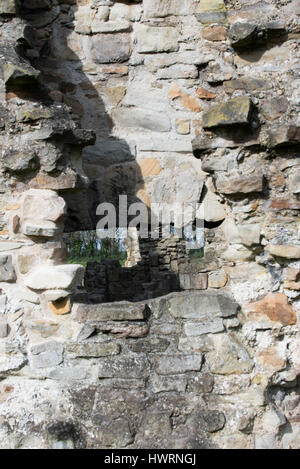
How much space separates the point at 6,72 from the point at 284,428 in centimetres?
260

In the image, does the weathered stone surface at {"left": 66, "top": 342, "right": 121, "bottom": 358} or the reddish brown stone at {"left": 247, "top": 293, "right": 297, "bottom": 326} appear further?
the reddish brown stone at {"left": 247, "top": 293, "right": 297, "bottom": 326}

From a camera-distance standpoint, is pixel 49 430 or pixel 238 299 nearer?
pixel 49 430

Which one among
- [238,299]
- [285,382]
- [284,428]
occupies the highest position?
[238,299]

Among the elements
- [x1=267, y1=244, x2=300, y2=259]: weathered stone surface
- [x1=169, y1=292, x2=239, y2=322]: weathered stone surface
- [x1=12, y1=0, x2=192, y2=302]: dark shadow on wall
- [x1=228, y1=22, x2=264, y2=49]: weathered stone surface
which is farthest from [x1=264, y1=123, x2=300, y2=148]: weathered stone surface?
[x1=12, y1=0, x2=192, y2=302]: dark shadow on wall

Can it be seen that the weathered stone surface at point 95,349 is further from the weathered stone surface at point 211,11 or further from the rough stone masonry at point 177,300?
the weathered stone surface at point 211,11

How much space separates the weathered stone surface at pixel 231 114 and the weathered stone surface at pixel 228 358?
1247 mm

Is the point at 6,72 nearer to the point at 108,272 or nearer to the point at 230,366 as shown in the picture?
the point at 230,366

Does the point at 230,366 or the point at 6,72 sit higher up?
the point at 6,72

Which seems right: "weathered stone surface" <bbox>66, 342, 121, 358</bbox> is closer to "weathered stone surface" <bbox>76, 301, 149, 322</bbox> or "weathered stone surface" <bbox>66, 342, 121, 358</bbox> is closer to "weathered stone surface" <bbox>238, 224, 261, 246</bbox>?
"weathered stone surface" <bbox>76, 301, 149, 322</bbox>

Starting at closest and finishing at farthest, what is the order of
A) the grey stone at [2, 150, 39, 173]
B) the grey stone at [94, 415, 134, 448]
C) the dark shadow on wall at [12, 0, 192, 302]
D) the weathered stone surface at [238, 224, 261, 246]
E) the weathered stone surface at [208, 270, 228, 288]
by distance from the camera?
the grey stone at [94, 415, 134, 448] → the grey stone at [2, 150, 39, 173] → the weathered stone surface at [238, 224, 261, 246] → the weathered stone surface at [208, 270, 228, 288] → the dark shadow on wall at [12, 0, 192, 302]

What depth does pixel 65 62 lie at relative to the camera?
3480mm

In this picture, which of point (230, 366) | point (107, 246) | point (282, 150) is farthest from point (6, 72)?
point (107, 246)

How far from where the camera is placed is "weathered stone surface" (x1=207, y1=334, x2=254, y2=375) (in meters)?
2.58

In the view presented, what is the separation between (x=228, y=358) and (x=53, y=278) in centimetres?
109
